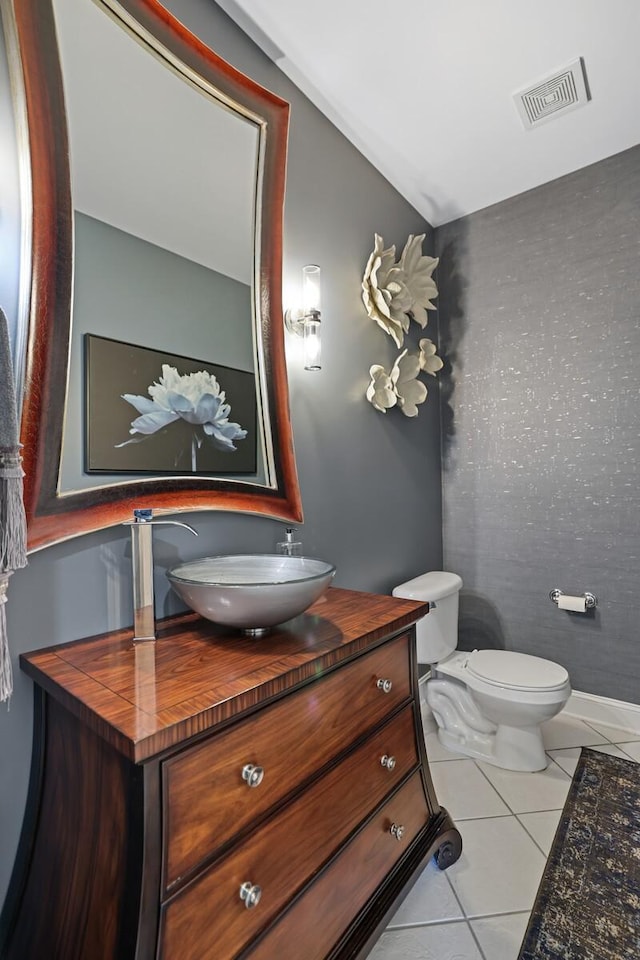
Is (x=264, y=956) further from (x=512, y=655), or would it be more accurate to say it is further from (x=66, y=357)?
(x=512, y=655)

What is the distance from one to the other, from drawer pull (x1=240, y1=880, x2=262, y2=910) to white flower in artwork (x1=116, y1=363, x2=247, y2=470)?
938mm

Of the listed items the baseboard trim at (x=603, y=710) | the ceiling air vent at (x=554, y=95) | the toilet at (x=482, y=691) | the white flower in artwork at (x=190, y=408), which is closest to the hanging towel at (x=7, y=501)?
the white flower in artwork at (x=190, y=408)

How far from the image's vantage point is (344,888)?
3.44 feet

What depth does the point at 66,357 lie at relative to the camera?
1.06 meters

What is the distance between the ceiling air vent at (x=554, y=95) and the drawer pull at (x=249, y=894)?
262cm

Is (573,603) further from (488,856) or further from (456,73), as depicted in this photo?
(456,73)

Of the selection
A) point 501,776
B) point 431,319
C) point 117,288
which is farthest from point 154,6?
point 501,776

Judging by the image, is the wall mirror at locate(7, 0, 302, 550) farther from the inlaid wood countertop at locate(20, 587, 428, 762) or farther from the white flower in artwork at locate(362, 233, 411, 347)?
the white flower in artwork at locate(362, 233, 411, 347)

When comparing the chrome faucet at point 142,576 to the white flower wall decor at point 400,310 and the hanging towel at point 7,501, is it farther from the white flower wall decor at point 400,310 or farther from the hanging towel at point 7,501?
the white flower wall decor at point 400,310

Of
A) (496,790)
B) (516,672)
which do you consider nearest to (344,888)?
(496,790)

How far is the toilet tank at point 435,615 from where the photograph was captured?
2074 millimetres

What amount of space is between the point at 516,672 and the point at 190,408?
1.63 metres

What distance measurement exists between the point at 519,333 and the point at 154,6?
1.98 m

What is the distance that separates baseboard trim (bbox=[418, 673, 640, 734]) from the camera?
216cm
